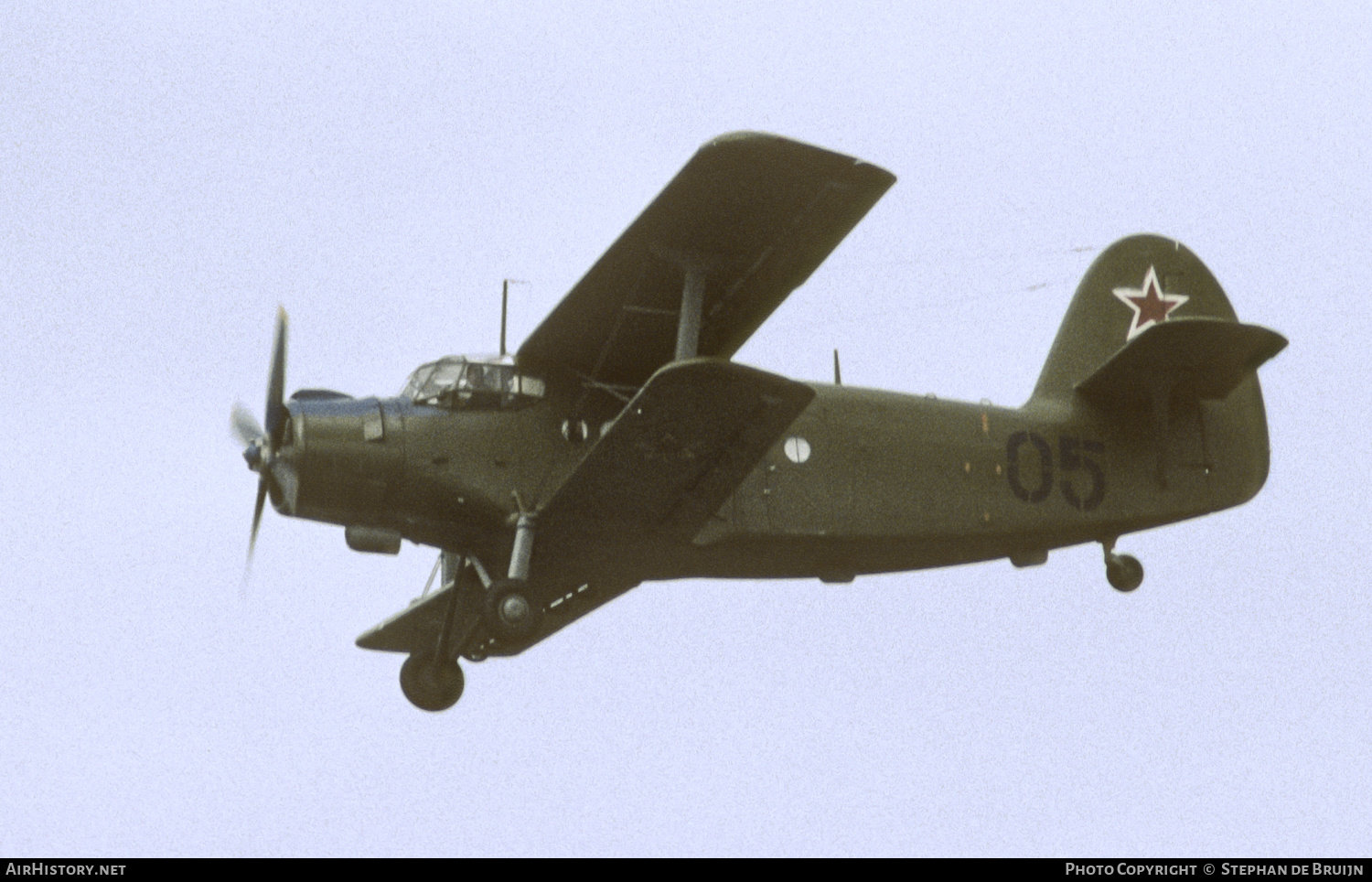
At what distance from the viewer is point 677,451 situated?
14.5 meters

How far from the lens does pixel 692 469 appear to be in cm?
1477

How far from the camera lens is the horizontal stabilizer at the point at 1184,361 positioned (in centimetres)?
1639

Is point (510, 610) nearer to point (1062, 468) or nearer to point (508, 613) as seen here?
point (508, 613)

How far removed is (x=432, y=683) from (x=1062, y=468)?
16.9 ft

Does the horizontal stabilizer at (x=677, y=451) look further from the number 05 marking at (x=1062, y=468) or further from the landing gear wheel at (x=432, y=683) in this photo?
the number 05 marking at (x=1062, y=468)

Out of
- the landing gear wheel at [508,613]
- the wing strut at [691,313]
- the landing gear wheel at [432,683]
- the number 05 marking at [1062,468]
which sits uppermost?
the wing strut at [691,313]

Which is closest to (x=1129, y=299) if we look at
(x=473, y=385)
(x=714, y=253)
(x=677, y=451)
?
(x=714, y=253)

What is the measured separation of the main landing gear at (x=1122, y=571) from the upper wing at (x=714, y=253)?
361cm

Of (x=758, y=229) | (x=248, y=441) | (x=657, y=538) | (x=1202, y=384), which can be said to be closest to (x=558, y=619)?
(x=657, y=538)

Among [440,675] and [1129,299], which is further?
[1129,299]

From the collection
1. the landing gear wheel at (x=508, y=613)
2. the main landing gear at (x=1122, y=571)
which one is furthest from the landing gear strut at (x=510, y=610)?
the main landing gear at (x=1122, y=571)

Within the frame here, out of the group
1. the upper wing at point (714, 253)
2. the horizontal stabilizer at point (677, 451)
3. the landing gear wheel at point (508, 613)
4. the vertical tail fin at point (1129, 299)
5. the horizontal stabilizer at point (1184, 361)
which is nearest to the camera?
the horizontal stabilizer at point (677, 451)

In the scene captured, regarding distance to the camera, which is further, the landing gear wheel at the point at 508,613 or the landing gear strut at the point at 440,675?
the landing gear strut at the point at 440,675

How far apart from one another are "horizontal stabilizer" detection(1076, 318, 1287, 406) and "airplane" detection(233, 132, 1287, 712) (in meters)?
0.02
